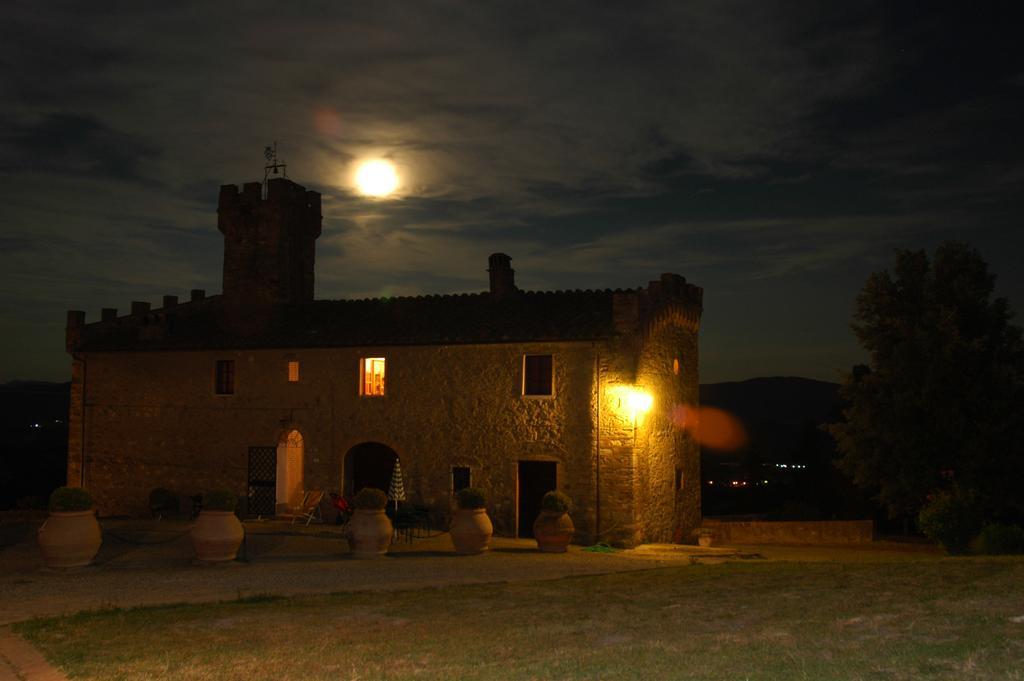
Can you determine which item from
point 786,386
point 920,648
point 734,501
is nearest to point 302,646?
point 920,648

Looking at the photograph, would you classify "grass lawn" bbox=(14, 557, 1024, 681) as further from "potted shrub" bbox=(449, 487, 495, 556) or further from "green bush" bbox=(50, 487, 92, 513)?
"potted shrub" bbox=(449, 487, 495, 556)

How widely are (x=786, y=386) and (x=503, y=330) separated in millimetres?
108673

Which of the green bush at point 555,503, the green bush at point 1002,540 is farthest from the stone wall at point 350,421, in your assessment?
the green bush at point 1002,540

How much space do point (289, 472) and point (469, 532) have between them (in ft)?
30.1

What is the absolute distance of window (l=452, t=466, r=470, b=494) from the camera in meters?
23.5

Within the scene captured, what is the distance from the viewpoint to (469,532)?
1886cm

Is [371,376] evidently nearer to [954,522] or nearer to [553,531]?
[553,531]

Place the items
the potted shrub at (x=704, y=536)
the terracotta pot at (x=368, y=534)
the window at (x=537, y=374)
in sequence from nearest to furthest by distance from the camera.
A: 1. the terracotta pot at (x=368, y=534)
2. the window at (x=537, y=374)
3. the potted shrub at (x=704, y=536)

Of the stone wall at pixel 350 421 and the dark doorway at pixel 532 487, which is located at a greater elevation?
the stone wall at pixel 350 421

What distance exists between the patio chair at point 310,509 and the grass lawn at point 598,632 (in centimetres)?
1122

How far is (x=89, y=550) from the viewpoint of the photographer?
1619 cm

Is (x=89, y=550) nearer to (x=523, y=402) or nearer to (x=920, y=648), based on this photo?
(x=523, y=402)

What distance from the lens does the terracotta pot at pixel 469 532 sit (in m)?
18.9

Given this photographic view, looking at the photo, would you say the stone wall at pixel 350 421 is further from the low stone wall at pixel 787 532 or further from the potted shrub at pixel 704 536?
the low stone wall at pixel 787 532
